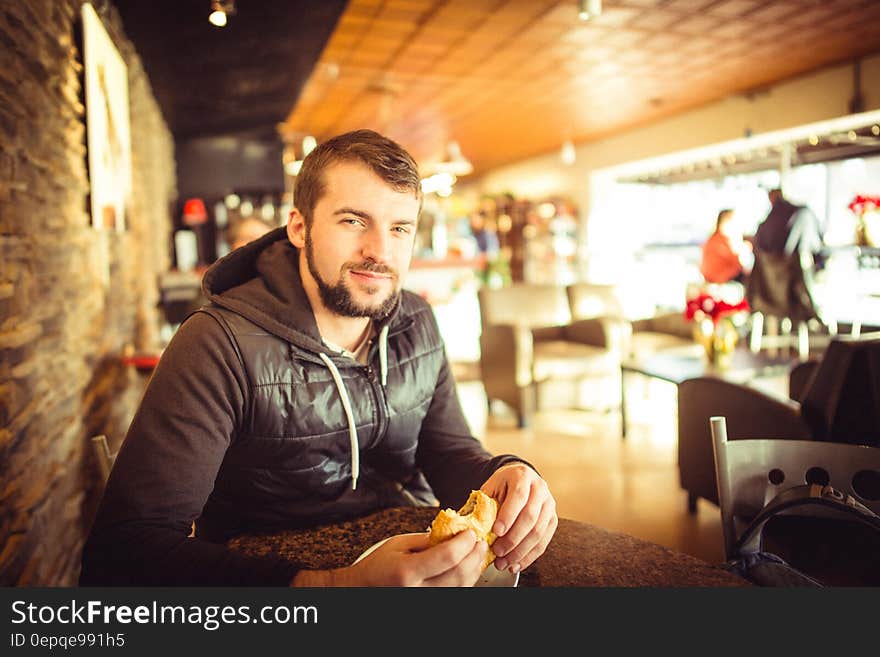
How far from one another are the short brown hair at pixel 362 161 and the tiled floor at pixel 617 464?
1785 millimetres

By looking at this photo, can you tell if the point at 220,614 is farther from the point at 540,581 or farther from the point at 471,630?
the point at 540,581

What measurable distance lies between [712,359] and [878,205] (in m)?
4.01

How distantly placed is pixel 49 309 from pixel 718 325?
3479mm

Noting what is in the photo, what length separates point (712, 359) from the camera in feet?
12.5

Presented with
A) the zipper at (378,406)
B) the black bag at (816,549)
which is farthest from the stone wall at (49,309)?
the black bag at (816,549)

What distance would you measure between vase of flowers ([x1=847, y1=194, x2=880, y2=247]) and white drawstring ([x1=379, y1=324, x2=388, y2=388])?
22.3ft

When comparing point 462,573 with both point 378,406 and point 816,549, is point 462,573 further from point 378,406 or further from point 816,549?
point 816,549

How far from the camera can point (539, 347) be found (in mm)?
4801

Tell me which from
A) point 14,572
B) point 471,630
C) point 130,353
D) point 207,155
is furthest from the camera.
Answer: point 207,155

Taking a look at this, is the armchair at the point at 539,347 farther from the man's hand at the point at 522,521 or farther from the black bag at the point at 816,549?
the man's hand at the point at 522,521

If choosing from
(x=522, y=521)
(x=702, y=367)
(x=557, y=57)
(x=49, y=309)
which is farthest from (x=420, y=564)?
(x=557, y=57)

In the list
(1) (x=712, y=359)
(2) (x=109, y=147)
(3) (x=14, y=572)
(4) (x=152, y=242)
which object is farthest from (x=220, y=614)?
(4) (x=152, y=242)

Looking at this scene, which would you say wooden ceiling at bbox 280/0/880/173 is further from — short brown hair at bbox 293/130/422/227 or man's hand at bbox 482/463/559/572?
man's hand at bbox 482/463/559/572

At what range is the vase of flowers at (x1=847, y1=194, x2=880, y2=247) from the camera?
629 cm
